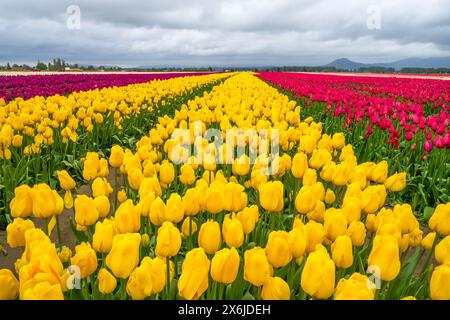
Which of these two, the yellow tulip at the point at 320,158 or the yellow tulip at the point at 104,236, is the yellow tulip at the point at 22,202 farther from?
the yellow tulip at the point at 320,158

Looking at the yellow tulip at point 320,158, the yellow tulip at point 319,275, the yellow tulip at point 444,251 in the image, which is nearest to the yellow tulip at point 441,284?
the yellow tulip at point 444,251

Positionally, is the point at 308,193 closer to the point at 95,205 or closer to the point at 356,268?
the point at 356,268

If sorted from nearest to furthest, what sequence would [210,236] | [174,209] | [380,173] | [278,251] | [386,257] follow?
[386,257], [278,251], [210,236], [174,209], [380,173]

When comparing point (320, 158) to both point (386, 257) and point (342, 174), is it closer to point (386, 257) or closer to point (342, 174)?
point (342, 174)

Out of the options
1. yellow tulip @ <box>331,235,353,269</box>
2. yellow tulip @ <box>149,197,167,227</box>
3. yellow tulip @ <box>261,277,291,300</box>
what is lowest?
yellow tulip @ <box>261,277,291,300</box>

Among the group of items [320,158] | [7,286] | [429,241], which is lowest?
[429,241]

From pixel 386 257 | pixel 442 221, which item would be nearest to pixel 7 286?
pixel 386 257

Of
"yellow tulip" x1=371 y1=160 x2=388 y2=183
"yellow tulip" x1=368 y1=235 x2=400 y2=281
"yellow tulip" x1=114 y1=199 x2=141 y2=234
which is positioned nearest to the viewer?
"yellow tulip" x1=368 y1=235 x2=400 y2=281

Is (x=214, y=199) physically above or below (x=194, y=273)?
above

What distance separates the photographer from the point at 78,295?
1986 millimetres

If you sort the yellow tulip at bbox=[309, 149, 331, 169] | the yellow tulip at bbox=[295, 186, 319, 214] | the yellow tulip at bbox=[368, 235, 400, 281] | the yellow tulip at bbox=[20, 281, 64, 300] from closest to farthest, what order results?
the yellow tulip at bbox=[20, 281, 64, 300], the yellow tulip at bbox=[368, 235, 400, 281], the yellow tulip at bbox=[295, 186, 319, 214], the yellow tulip at bbox=[309, 149, 331, 169]

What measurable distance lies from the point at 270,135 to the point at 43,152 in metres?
4.12

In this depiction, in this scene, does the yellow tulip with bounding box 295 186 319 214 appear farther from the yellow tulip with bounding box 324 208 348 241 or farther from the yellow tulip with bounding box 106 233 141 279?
the yellow tulip with bounding box 106 233 141 279

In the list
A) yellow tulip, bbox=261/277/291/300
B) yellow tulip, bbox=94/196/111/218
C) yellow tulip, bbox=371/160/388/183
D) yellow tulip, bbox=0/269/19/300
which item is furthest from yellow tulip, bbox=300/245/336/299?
yellow tulip, bbox=371/160/388/183
